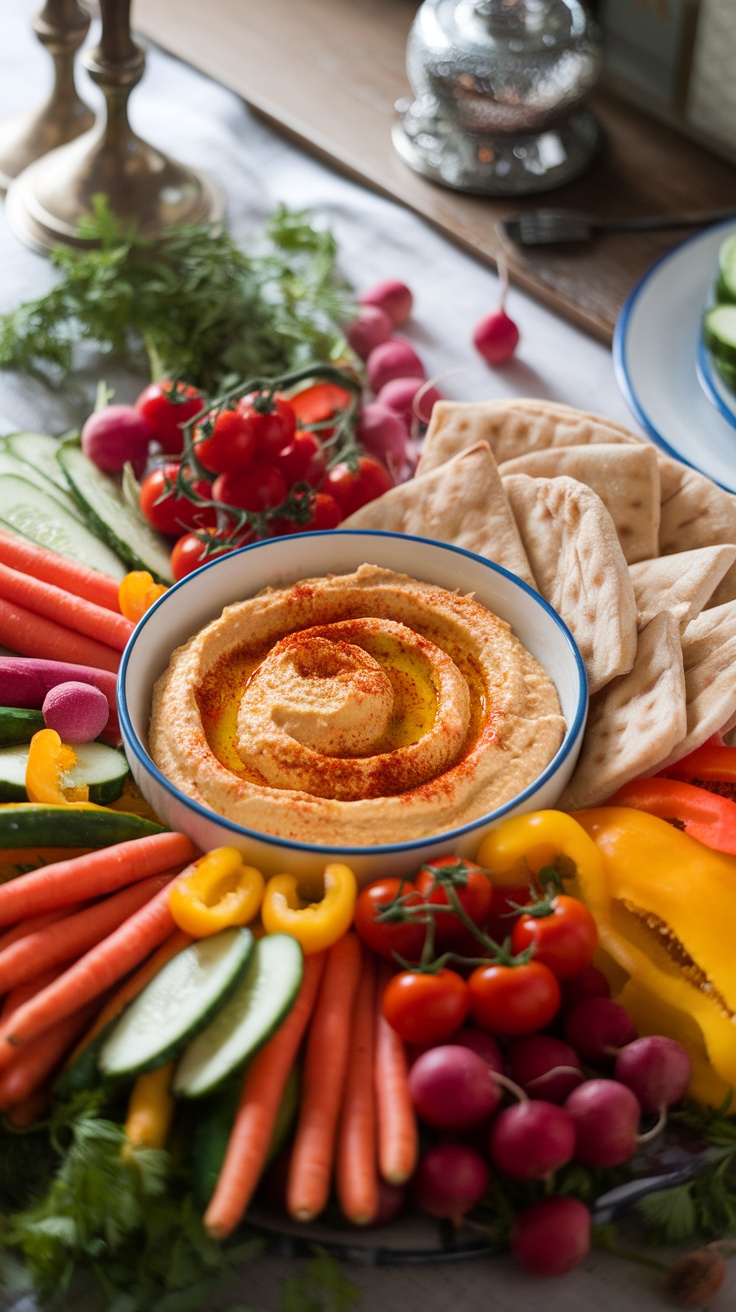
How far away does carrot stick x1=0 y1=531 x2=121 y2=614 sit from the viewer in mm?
3439

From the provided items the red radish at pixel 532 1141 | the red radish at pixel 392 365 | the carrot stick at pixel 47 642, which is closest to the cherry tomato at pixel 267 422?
the carrot stick at pixel 47 642

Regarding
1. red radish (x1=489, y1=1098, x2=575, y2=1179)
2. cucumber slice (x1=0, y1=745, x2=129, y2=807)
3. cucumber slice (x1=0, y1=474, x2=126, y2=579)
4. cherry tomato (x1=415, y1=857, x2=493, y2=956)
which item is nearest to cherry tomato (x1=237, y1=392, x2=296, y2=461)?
cucumber slice (x1=0, y1=474, x2=126, y2=579)

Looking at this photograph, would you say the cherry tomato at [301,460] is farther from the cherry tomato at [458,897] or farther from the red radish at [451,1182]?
the red radish at [451,1182]

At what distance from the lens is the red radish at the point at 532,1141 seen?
2258 millimetres

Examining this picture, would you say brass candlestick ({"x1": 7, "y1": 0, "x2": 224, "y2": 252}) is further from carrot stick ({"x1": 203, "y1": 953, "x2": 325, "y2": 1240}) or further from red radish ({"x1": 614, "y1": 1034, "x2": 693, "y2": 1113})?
red radish ({"x1": 614, "y1": 1034, "x2": 693, "y2": 1113})

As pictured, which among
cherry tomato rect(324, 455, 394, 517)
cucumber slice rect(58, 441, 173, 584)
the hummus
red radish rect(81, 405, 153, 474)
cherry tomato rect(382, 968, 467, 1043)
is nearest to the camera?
cherry tomato rect(382, 968, 467, 1043)

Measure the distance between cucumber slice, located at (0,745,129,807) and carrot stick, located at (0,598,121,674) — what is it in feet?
1.05

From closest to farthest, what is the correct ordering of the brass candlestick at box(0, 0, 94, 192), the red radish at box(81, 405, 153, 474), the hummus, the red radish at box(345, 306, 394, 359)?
the hummus < the red radish at box(81, 405, 153, 474) < the red radish at box(345, 306, 394, 359) < the brass candlestick at box(0, 0, 94, 192)

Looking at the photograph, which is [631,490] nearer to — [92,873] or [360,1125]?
[92,873]

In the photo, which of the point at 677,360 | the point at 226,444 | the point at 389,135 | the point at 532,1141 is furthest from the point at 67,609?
the point at 389,135

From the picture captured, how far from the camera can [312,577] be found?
3.45m

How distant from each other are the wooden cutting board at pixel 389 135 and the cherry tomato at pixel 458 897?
2.79 m

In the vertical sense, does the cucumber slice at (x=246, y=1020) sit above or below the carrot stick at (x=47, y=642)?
above

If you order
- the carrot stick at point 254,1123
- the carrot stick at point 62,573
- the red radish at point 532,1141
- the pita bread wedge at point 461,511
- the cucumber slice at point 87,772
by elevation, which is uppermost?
the pita bread wedge at point 461,511
